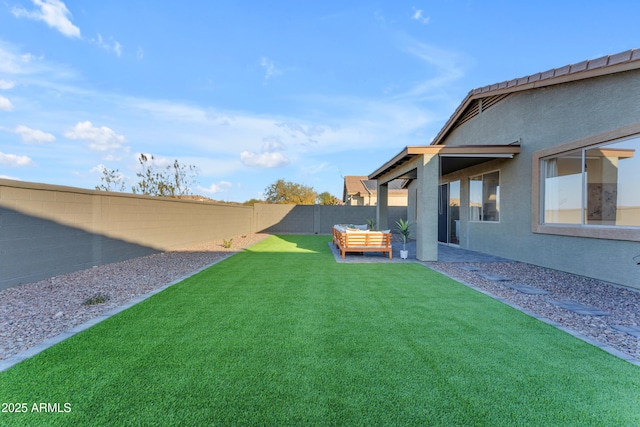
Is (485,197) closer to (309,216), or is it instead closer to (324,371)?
(324,371)

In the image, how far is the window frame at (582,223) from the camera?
18.1ft

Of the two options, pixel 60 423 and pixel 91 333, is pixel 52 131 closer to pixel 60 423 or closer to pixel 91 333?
pixel 91 333

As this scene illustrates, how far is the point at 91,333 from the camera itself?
3396 mm

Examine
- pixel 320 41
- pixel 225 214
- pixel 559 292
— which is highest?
pixel 320 41

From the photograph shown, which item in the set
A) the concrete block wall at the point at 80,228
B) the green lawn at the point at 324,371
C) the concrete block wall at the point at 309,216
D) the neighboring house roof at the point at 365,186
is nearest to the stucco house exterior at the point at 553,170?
the green lawn at the point at 324,371

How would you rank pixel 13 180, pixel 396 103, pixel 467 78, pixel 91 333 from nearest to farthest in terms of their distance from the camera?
pixel 91 333
pixel 13 180
pixel 467 78
pixel 396 103

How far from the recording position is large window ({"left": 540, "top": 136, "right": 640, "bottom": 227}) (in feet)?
18.7

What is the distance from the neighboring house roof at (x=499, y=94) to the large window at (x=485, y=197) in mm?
754

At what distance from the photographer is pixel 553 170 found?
7488 millimetres

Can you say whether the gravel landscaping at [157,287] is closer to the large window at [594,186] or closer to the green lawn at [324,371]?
the green lawn at [324,371]

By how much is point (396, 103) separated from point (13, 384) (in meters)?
15.2

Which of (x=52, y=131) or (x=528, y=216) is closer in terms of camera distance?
(x=528, y=216)

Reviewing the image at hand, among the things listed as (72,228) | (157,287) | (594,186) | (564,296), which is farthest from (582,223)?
(72,228)

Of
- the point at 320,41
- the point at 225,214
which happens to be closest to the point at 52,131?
the point at 225,214
